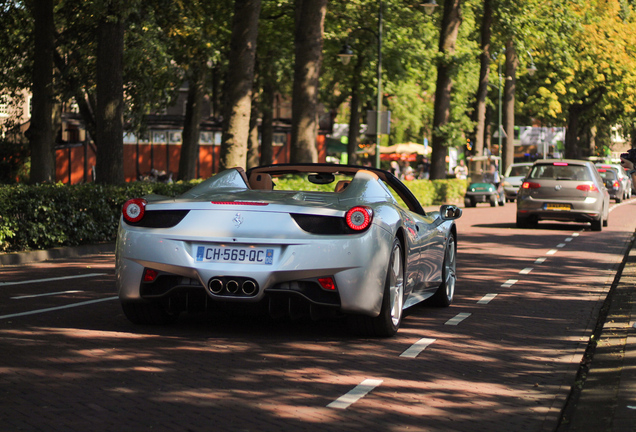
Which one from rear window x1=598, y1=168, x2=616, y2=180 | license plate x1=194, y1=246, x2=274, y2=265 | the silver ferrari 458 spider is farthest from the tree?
rear window x1=598, y1=168, x2=616, y2=180

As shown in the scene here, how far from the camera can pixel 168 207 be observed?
23.6 feet

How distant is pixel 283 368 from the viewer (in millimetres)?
6262

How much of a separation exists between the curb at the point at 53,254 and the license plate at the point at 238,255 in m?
7.88

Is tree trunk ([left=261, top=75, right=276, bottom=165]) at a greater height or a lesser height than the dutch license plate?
greater

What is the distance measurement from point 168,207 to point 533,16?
3566cm

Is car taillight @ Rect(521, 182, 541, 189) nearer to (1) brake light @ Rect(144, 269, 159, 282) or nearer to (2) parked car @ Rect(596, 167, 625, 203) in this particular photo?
(1) brake light @ Rect(144, 269, 159, 282)

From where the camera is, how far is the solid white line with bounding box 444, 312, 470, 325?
28.7 feet

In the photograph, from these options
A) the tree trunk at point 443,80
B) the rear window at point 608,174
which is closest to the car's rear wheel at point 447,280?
the tree trunk at point 443,80

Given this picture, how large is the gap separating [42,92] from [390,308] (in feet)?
55.4

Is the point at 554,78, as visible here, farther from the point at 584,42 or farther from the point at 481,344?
the point at 481,344

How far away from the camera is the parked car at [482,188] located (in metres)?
37.7

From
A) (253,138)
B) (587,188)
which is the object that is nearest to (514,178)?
(253,138)

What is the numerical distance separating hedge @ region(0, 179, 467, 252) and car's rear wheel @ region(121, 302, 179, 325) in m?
5.39

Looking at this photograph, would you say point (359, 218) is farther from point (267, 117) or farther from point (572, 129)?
point (572, 129)
